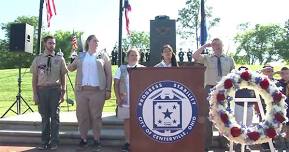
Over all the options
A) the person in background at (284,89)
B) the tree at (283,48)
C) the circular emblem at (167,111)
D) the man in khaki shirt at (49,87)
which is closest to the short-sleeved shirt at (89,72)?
the man in khaki shirt at (49,87)

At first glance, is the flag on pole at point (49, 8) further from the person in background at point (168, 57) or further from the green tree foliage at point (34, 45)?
the green tree foliage at point (34, 45)

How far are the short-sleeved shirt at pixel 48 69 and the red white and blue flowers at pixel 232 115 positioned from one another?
2.85m

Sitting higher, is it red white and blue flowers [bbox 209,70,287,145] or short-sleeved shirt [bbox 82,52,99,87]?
short-sleeved shirt [bbox 82,52,99,87]

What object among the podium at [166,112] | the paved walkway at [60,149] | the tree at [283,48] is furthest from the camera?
the tree at [283,48]

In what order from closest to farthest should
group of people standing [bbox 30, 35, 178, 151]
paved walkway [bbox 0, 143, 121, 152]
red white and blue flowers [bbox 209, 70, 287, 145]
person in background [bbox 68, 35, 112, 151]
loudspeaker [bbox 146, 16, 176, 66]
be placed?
red white and blue flowers [bbox 209, 70, 287, 145], group of people standing [bbox 30, 35, 178, 151], person in background [bbox 68, 35, 112, 151], paved walkway [bbox 0, 143, 121, 152], loudspeaker [bbox 146, 16, 176, 66]

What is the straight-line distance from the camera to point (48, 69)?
8.02m

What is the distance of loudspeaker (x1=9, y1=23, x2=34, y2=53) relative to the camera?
41.0 feet

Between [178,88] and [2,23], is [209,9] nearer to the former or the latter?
[2,23]

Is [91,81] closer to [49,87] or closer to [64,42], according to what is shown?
[49,87]

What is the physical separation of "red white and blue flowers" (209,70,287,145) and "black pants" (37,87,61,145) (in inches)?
112

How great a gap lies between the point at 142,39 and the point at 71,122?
258 feet

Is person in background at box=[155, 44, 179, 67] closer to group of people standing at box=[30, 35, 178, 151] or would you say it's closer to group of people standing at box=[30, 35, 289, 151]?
group of people standing at box=[30, 35, 289, 151]

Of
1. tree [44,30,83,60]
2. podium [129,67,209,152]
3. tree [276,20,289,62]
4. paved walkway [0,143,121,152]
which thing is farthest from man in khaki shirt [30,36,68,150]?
tree [44,30,83,60]

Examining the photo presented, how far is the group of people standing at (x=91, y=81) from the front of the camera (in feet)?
25.0
